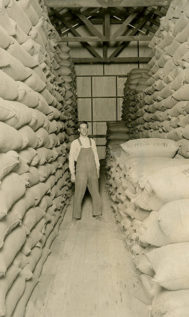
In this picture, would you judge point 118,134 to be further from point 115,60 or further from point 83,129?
point 83,129

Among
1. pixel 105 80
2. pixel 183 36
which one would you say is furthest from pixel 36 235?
pixel 105 80

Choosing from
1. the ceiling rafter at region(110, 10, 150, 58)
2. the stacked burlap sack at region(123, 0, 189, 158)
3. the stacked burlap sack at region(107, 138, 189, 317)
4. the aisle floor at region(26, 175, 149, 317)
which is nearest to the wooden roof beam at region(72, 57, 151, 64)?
the ceiling rafter at region(110, 10, 150, 58)

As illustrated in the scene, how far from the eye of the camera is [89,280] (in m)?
2.27

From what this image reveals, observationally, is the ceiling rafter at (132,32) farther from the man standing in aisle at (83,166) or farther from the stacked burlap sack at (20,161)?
the stacked burlap sack at (20,161)

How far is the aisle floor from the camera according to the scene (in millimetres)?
1892

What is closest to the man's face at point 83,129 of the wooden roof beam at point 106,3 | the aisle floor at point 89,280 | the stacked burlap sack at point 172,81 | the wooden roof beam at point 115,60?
the stacked burlap sack at point 172,81

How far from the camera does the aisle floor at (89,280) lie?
1892mm

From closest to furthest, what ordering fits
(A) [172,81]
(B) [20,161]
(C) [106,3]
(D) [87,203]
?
(B) [20,161] < (A) [172,81] < (D) [87,203] < (C) [106,3]

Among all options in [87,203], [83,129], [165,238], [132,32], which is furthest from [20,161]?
[132,32]

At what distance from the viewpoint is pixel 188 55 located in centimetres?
270

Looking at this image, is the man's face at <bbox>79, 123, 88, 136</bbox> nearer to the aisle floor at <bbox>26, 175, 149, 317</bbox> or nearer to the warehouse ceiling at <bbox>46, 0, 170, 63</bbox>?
the aisle floor at <bbox>26, 175, 149, 317</bbox>

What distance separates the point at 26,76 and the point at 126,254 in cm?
162

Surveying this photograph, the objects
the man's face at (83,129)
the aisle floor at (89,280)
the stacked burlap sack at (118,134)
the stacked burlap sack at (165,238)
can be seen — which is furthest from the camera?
the stacked burlap sack at (118,134)

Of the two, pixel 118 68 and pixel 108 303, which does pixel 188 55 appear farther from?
pixel 118 68
